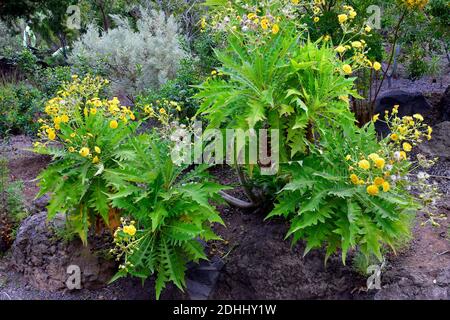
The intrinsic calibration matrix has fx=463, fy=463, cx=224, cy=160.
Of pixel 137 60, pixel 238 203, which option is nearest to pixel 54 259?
pixel 238 203

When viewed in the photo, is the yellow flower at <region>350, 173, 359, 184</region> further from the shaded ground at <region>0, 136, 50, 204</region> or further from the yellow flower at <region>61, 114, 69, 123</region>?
the shaded ground at <region>0, 136, 50, 204</region>

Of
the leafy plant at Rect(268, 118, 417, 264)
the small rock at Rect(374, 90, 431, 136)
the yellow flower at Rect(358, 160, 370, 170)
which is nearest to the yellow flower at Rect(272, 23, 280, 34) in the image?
the leafy plant at Rect(268, 118, 417, 264)

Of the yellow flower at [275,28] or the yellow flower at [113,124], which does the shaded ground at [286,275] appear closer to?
the yellow flower at [113,124]

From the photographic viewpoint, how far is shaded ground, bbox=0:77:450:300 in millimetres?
3646

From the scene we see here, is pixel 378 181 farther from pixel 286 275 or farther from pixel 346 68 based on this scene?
pixel 286 275

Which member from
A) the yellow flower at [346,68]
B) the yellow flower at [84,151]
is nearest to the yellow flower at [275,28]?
the yellow flower at [346,68]

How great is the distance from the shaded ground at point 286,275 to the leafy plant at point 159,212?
467 mm

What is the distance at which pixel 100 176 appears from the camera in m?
3.68

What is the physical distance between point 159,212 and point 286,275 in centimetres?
124

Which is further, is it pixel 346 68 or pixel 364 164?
pixel 346 68

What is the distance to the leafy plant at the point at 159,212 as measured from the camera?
11.1ft

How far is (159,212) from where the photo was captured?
3295 millimetres

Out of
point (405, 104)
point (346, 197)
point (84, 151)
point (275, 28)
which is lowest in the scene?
point (405, 104)

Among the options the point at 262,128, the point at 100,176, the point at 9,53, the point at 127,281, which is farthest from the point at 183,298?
the point at 9,53
